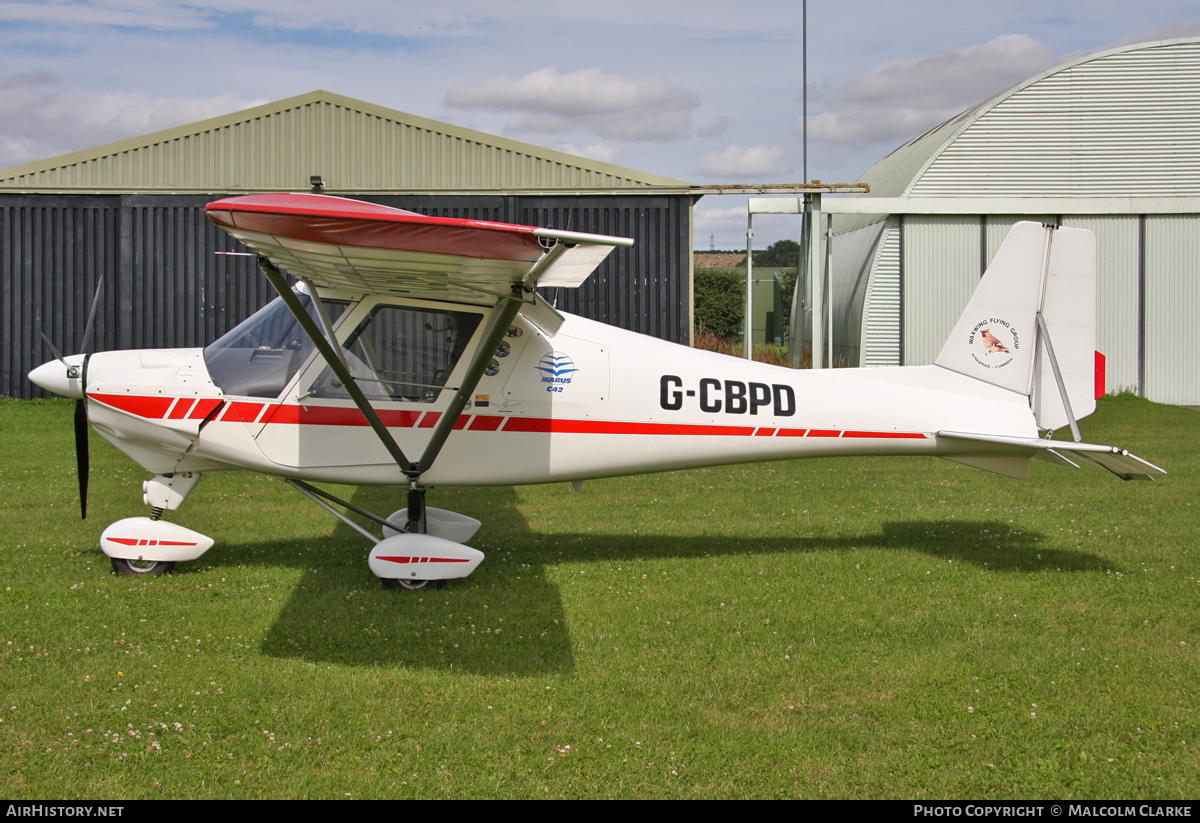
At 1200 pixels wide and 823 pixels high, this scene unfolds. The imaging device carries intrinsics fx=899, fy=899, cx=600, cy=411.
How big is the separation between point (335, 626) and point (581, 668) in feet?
5.55

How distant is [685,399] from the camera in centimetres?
695

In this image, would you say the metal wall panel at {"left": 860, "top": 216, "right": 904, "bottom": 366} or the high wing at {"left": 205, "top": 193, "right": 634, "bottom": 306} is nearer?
the high wing at {"left": 205, "top": 193, "right": 634, "bottom": 306}

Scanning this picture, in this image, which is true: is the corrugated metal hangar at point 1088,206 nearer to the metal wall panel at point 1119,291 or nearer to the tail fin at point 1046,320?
the metal wall panel at point 1119,291

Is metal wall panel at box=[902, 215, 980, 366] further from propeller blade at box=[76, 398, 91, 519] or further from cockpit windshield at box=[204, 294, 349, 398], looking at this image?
propeller blade at box=[76, 398, 91, 519]

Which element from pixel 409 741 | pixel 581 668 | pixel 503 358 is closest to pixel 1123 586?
pixel 581 668

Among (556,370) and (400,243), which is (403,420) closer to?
(556,370)

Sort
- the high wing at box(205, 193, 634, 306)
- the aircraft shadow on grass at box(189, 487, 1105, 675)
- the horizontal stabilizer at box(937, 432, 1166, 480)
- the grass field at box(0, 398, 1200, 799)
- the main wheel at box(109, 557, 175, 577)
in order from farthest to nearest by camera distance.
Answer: the main wheel at box(109, 557, 175, 577) < the horizontal stabilizer at box(937, 432, 1166, 480) < the aircraft shadow on grass at box(189, 487, 1105, 675) < the high wing at box(205, 193, 634, 306) < the grass field at box(0, 398, 1200, 799)

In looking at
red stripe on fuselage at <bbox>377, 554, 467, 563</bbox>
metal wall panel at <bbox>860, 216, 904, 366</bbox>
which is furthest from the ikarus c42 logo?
metal wall panel at <bbox>860, 216, 904, 366</bbox>

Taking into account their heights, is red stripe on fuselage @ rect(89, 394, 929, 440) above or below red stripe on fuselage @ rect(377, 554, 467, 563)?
above

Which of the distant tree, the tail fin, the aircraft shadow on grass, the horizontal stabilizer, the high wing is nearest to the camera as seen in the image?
the high wing

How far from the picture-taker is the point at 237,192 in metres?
17.5

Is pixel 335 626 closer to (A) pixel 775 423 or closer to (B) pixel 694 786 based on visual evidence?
(B) pixel 694 786

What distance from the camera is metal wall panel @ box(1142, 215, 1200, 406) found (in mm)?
20125

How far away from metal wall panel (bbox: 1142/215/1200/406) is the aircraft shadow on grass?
14.6 m
